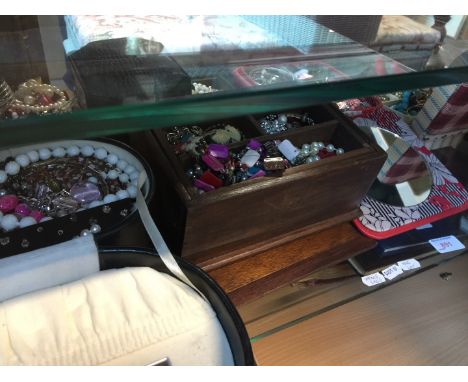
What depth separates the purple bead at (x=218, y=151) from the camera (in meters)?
0.44

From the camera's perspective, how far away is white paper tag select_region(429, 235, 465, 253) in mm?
601

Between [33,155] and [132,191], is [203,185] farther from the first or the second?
[33,155]

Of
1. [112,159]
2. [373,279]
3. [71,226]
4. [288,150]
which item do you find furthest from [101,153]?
[373,279]

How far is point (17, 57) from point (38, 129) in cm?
16

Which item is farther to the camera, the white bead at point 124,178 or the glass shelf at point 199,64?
the white bead at point 124,178

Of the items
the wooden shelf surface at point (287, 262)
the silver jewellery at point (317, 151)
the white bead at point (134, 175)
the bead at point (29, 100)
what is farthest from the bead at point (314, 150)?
the bead at point (29, 100)

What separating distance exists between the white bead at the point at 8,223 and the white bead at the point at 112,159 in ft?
0.40

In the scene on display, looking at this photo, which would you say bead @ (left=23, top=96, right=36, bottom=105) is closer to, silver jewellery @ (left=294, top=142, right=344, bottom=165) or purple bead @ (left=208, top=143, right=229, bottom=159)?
purple bead @ (left=208, top=143, right=229, bottom=159)

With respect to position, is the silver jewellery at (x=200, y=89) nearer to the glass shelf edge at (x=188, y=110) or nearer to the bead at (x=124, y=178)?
the glass shelf edge at (x=188, y=110)

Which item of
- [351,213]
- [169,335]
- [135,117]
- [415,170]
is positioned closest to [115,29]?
[135,117]

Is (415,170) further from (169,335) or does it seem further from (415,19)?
(169,335)

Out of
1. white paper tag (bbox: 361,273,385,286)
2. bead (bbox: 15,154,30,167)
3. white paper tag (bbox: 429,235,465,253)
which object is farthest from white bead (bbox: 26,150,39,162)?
white paper tag (bbox: 429,235,465,253)

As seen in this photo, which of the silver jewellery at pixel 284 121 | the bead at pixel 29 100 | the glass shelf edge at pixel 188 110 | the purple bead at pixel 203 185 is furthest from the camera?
the silver jewellery at pixel 284 121

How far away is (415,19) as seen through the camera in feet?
1.36
